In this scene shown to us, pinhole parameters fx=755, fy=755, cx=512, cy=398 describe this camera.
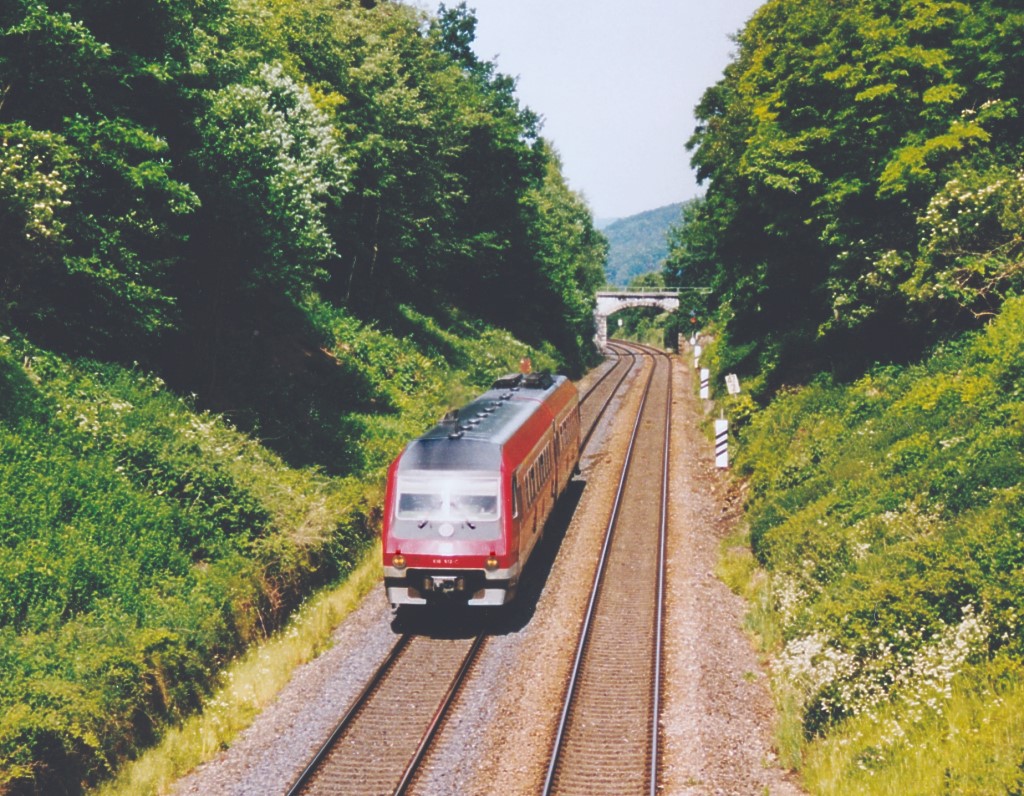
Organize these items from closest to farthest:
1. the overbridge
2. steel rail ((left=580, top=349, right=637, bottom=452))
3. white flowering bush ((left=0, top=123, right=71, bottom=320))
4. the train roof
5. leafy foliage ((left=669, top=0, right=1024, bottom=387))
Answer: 1. white flowering bush ((left=0, top=123, right=71, bottom=320))
2. the train roof
3. leafy foliage ((left=669, top=0, right=1024, bottom=387))
4. steel rail ((left=580, top=349, right=637, bottom=452))
5. the overbridge

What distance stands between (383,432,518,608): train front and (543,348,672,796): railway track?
2.12 m

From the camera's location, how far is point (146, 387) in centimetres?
1648

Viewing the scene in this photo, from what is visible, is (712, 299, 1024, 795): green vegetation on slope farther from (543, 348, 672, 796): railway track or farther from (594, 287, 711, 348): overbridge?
(594, 287, 711, 348): overbridge

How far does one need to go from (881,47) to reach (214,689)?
21141mm

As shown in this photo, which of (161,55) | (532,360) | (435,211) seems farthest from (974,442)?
(532,360)

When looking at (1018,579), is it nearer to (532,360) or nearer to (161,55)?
(161,55)

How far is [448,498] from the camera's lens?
13477 millimetres

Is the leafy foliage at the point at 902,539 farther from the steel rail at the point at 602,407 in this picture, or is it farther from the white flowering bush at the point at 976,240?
the steel rail at the point at 602,407

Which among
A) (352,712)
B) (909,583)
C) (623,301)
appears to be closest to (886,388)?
(909,583)

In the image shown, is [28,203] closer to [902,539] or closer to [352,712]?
[352,712]

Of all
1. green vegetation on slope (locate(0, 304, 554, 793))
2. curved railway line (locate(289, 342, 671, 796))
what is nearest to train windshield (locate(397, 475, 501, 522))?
curved railway line (locate(289, 342, 671, 796))

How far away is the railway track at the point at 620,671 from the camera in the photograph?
9.86 metres

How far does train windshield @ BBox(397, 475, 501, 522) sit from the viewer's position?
13320 millimetres

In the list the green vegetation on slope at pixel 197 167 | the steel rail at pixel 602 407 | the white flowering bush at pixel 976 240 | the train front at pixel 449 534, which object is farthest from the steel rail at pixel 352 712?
the steel rail at pixel 602 407
